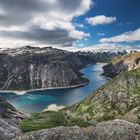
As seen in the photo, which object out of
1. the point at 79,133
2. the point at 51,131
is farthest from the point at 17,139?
the point at 79,133

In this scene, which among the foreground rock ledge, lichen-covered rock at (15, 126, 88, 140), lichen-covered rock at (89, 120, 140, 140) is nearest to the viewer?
lichen-covered rock at (89, 120, 140, 140)

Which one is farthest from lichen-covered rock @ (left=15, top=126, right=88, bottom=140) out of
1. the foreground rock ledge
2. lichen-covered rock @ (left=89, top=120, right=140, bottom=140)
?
lichen-covered rock @ (left=89, top=120, right=140, bottom=140)

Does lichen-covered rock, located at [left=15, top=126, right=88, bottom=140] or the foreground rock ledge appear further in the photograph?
lichen-covered rock, located at [left=15, top=126, right=88, bottom=140]

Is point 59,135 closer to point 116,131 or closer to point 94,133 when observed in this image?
point 94,133

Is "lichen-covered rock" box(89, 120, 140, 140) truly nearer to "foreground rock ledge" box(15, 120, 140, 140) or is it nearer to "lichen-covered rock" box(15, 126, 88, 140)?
"foreground rock ledge" box(15, 120, 140, 140)

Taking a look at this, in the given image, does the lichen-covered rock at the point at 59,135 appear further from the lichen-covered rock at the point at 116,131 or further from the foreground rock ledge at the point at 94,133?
the lichen-covered rock at the point at 116,131

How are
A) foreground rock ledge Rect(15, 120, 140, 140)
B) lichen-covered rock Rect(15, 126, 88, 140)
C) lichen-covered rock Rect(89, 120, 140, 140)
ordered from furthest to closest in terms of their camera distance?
1. lichen-covered rock Rect(15, 126, 88, 140)
2. foreground rock ledge Rect(15, 120, 140, 140)
3. lichen-covered rock Rect(89, 120, 140, 140)

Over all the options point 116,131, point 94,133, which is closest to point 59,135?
point 94,133

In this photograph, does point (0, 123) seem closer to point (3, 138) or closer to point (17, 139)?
point (3, 138)

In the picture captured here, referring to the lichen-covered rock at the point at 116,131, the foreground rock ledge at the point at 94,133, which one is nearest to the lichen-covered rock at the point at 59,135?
the foreground rock ledge at the point at 94,133
